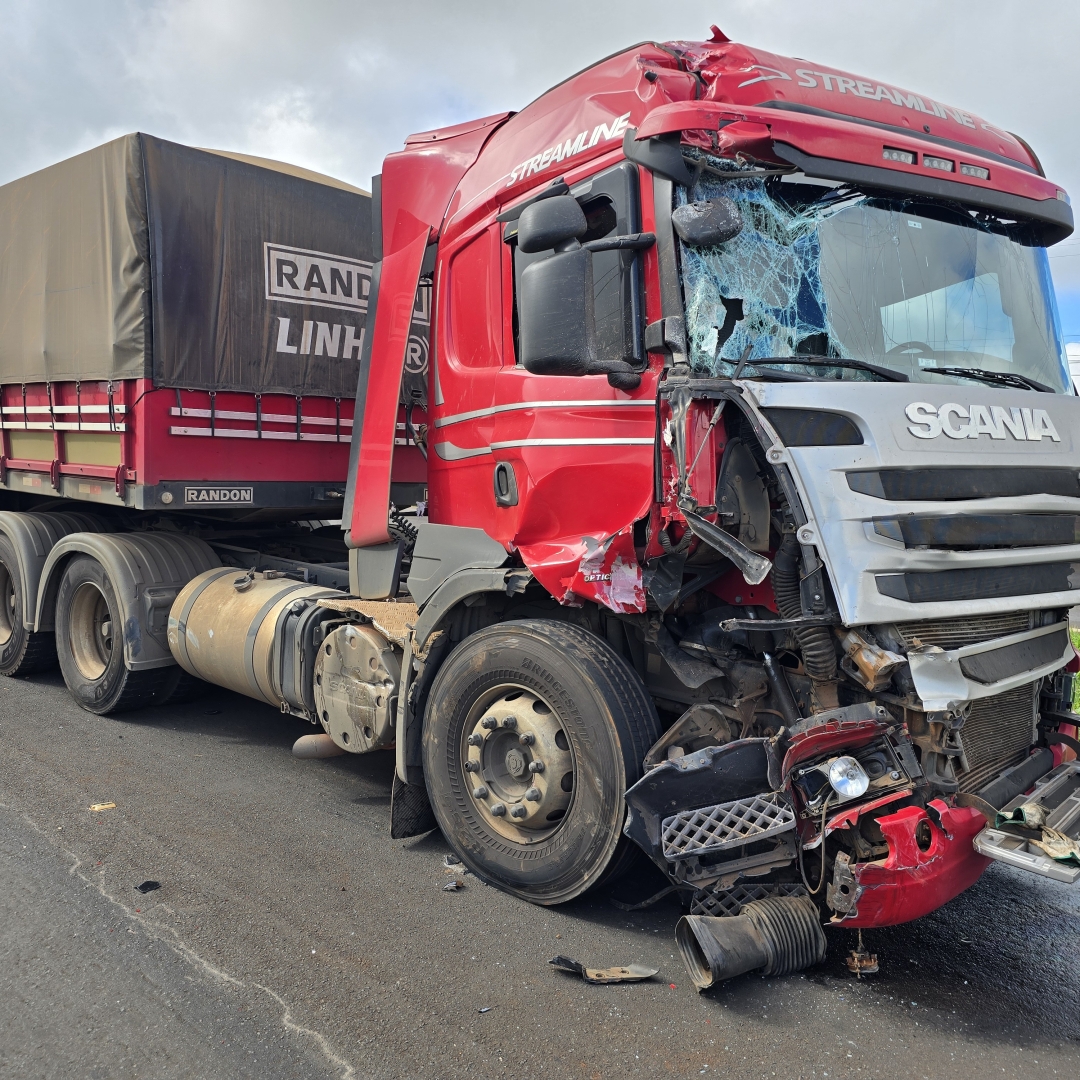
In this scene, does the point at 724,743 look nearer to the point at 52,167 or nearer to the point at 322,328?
the point at 322,328

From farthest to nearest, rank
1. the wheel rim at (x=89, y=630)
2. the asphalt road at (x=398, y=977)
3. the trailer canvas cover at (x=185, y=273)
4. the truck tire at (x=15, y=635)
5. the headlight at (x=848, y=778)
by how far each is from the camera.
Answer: the truck tire at (x=15, y=635) < the wheel rim at (x=89, y=630) < the trailer canvas cover at (x=185, y=273) < the headlight at (x=848, y=778) < the asphalt road at (x=398, y=977)

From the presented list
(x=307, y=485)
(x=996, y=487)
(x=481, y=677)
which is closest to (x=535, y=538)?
(x=481, y=677)

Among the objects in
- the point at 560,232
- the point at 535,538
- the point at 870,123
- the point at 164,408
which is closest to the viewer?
the point at 560,232

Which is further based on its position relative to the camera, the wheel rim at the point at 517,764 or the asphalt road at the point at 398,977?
the wheel rim at the point at 517,764

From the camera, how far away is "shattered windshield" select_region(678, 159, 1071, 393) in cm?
322

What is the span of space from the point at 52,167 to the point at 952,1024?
22.6 ft

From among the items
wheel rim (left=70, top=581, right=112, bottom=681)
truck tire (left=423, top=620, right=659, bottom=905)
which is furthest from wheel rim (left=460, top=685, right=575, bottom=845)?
wheel rim (left=70, top=581, right=112, bottom=681)

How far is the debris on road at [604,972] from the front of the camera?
311 cm

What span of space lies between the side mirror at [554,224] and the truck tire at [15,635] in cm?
540

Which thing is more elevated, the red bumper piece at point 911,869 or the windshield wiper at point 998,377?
the windshield wiper at point 998,377

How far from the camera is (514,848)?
3.67 metres

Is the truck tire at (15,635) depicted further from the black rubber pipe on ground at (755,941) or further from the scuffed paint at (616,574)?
the black rubber pipe on ground at (755,941)

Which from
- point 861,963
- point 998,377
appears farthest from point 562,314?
point 861,963

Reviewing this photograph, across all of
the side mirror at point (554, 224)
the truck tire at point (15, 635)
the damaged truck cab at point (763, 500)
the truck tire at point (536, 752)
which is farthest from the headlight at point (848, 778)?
the truck tire at point (15, 635)
